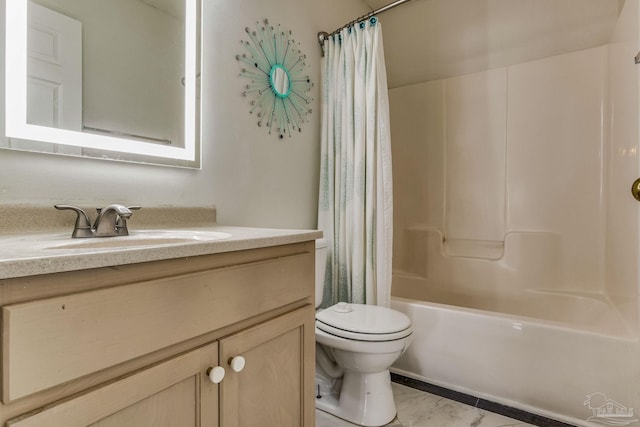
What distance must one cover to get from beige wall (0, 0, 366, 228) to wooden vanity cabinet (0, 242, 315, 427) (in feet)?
1.85

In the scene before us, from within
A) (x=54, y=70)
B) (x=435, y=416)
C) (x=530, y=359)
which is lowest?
(x=435, y=416)

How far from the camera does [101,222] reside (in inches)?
37.0

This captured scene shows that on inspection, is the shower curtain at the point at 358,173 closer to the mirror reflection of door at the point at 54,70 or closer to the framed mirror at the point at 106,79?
the framed mirror at the point at 106,79

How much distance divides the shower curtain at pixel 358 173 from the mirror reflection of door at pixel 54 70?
1.16 m

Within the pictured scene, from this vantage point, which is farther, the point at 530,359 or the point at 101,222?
the point at 530,359

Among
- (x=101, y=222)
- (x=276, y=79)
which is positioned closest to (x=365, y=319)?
(x=101, y=222)

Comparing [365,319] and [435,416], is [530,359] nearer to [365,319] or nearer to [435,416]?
[435,416]

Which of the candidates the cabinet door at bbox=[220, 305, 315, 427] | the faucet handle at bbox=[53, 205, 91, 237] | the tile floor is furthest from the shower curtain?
the faucet handle at bbox=[53, 205, 91, 237]

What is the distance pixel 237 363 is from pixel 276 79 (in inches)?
53.1

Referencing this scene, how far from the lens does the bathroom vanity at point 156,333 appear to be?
50 centimetres

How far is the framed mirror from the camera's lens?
93cm

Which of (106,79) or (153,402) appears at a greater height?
(106,79)

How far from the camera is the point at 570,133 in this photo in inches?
82.8

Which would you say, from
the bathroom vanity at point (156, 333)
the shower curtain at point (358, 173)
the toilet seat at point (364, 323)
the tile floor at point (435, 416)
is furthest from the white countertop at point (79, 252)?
the tile floor at point (435, 416)
